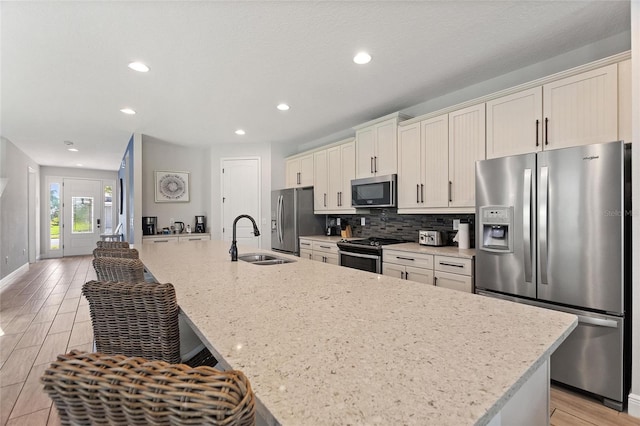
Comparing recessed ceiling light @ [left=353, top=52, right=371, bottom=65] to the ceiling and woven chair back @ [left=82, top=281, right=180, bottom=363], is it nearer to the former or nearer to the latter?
the ceiling

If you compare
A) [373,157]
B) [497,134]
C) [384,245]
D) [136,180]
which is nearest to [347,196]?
[373,157]

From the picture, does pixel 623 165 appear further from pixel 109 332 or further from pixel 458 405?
pixel 109 332

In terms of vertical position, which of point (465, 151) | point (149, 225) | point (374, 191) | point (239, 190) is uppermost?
point (465, 151)

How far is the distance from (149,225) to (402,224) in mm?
4155

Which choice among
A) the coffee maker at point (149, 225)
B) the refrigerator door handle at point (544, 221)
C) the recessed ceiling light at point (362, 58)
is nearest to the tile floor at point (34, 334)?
the coffee maker at point (149, 225)

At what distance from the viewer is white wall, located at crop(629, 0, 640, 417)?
5.82 feet

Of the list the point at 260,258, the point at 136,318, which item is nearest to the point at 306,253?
the point at 260,258

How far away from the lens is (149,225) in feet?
17.1

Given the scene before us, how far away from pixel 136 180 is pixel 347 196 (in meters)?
3.37

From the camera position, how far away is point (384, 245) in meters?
3.35

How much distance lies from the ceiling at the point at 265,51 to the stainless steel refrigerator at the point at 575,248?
0.94 metres


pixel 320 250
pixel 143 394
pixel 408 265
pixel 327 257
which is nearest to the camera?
pixel 143 394

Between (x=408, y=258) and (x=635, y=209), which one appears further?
(x=408, y=258)

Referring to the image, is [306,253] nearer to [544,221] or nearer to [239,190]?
[239,190]
